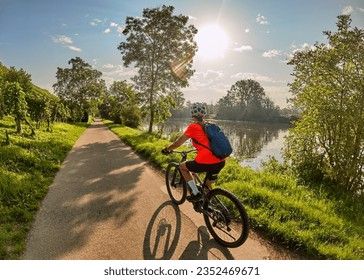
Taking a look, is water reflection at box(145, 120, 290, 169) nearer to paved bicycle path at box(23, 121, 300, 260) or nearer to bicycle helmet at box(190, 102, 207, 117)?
paved bicycle path at box(23, 121, 300, 260)

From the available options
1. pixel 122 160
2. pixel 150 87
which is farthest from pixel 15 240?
pixel 150 87

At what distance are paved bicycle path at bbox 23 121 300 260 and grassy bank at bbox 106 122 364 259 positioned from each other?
51 centimetres

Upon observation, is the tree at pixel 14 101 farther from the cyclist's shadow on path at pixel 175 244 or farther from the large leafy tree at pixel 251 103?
the large leafy tree at pixel 251 103

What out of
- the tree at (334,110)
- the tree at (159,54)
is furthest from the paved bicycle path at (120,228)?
the tree at (159,54)

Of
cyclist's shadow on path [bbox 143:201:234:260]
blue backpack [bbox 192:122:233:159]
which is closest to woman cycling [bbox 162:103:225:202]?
blue backpack [bbox 192:122:233:159]

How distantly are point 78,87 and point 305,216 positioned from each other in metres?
50.4

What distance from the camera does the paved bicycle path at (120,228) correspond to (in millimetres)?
3949

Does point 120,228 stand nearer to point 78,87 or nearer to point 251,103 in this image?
point 78,87

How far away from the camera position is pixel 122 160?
36.1 ft

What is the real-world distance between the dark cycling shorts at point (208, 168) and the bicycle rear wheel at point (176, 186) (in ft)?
3.25

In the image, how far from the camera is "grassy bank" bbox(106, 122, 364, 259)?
13.9 ft

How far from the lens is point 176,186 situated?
6223mm

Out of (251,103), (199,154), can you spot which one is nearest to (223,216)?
(199,154)

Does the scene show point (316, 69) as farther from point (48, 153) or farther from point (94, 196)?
point (48, 153)
